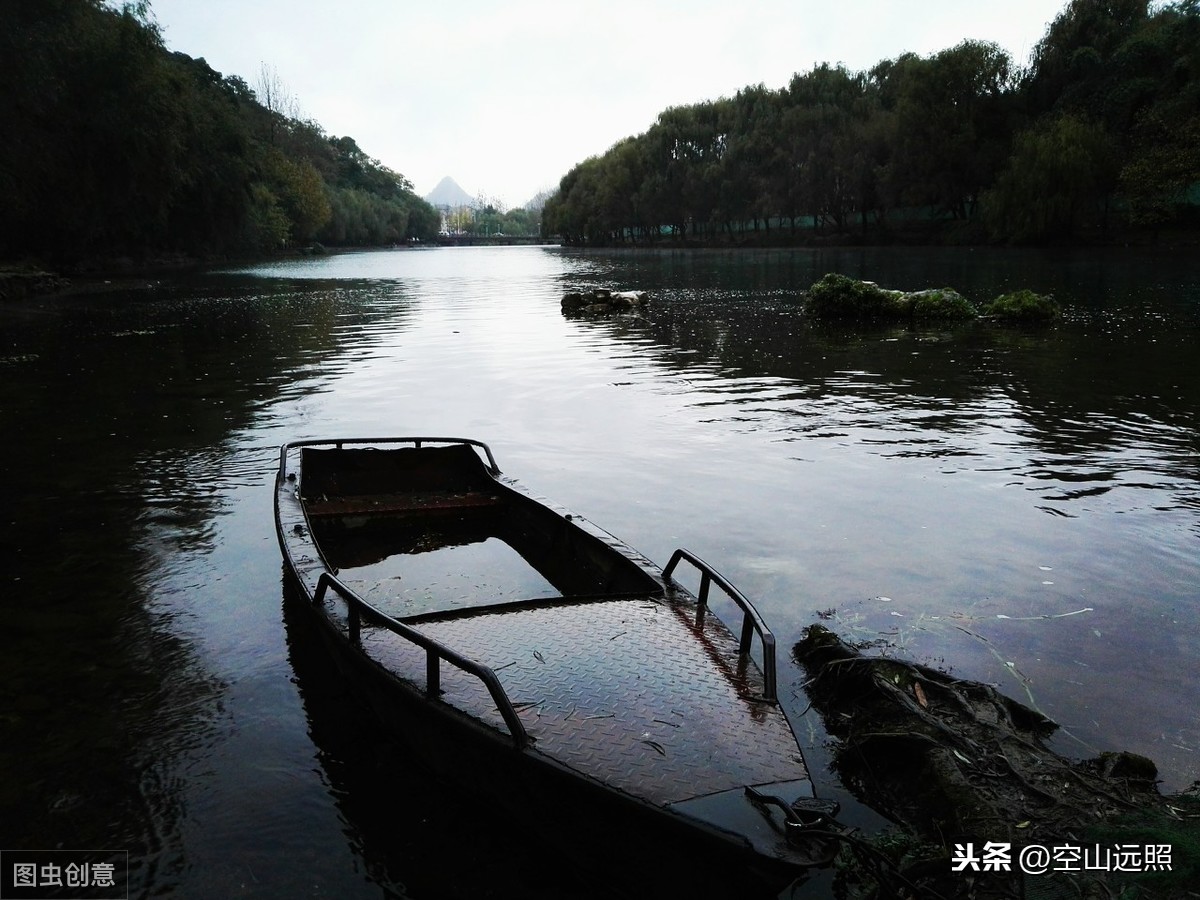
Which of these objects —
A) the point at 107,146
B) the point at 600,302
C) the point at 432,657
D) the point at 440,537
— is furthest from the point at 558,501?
the point at 107,146

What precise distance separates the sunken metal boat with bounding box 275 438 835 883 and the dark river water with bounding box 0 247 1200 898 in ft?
1.47

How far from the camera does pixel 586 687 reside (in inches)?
184

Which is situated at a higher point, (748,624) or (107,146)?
(107,146)

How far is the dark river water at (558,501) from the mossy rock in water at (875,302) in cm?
425

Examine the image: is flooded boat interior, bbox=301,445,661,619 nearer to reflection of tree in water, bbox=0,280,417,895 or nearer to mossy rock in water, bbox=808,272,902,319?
reflection of tree in water, bbox=0,280,417,895

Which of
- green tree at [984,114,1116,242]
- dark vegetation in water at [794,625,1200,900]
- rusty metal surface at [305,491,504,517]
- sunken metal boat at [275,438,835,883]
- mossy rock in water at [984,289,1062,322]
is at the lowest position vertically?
dark vegetation in water at [794,625,1200,900]

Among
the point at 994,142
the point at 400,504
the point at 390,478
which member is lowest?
the point at 400,504

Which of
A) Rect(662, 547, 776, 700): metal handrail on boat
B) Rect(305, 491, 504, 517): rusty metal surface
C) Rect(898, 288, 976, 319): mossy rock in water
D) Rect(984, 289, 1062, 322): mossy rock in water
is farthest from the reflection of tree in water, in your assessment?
Rect(984, 289, 1062, 322): mossy rock in water

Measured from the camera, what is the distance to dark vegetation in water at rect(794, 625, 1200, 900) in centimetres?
372

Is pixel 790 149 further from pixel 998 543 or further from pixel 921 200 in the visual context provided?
pixel 998 543

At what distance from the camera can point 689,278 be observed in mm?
54219

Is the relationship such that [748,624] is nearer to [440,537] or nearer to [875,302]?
[440,537]

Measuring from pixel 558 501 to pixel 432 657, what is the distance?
18.1ft

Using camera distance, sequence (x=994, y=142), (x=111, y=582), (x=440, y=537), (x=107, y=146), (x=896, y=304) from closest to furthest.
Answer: (x=111, y=582)
(x=440, y=537)
(x=896, y=304)
(x=107, y=146)
(x=994, y=142)
